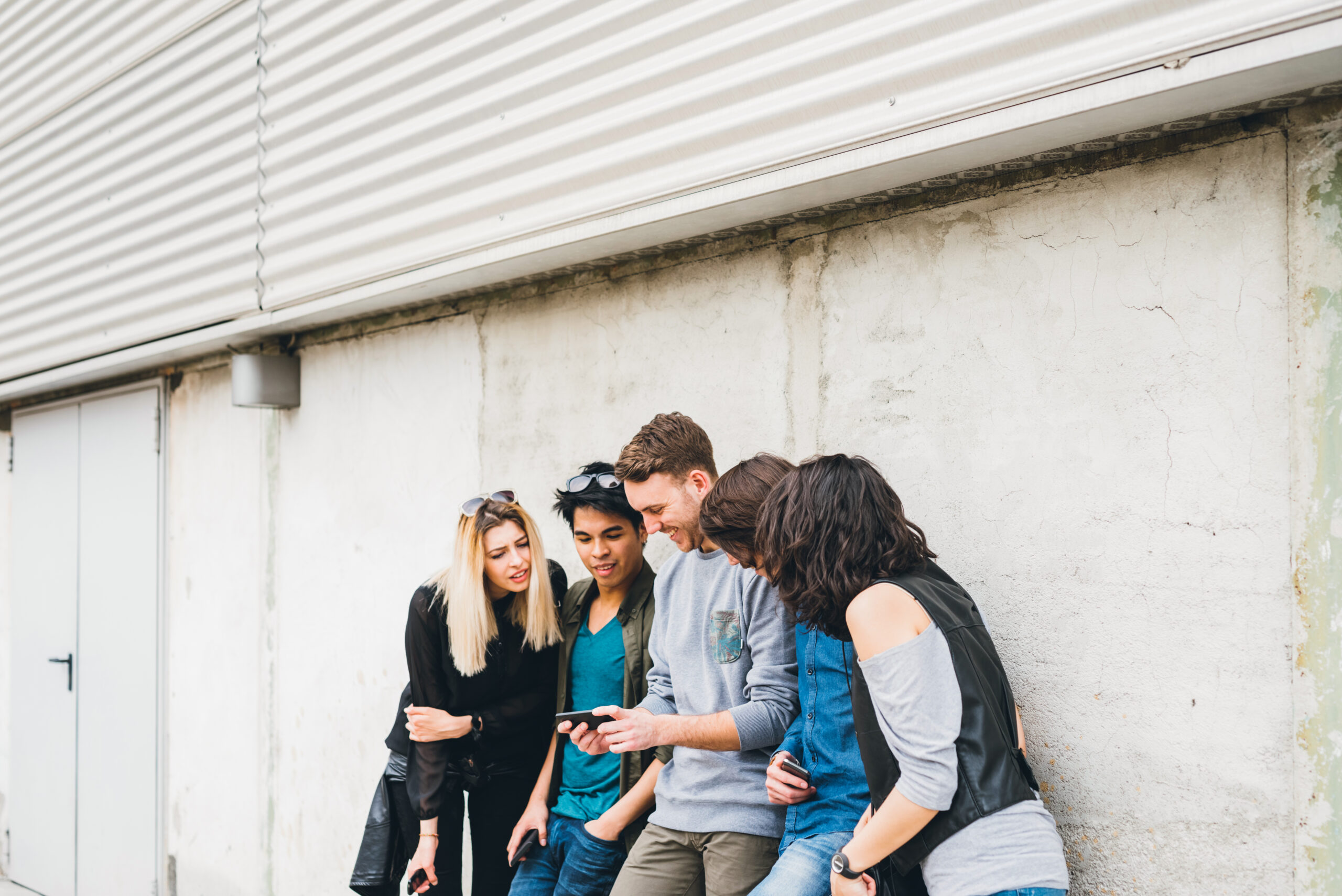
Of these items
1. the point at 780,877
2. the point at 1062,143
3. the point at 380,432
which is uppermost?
the point at 1062,143

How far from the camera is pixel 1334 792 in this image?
2.16m

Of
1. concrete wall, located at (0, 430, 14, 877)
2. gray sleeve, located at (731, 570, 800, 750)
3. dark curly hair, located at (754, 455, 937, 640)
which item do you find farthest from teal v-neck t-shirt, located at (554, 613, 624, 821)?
concrete wall, located at (0, 430, 14, 877)

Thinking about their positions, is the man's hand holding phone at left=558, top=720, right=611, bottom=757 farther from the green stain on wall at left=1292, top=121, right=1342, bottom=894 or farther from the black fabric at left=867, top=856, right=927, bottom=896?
the green stain on wall at left=1292, top=121, right=1342, bottom=894

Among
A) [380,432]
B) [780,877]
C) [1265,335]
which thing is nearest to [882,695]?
[780,877]

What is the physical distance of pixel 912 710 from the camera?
1967mm

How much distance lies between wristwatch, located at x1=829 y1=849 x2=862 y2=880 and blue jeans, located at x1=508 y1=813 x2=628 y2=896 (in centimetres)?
109

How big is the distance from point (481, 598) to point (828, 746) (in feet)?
4.55

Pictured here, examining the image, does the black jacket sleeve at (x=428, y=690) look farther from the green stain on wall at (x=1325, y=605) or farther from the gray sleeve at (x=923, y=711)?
the green stain on wall at (x=1325, y=605)

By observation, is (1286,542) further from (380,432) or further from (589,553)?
(380,432)

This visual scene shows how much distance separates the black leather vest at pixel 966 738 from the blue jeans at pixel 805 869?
0.22 m

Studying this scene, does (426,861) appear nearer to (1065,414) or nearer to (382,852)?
(382,852)

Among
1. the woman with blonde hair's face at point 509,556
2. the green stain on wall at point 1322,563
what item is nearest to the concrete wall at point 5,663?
the woman with blonde hair's face at point 509,556

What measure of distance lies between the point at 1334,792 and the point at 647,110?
266cm

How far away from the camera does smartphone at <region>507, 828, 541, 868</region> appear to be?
10.5 feet
